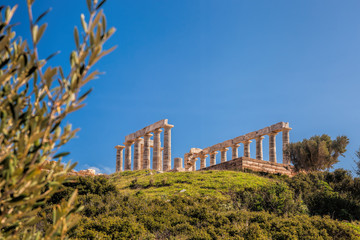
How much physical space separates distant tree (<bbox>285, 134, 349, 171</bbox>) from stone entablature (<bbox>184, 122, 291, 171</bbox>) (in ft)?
5.70

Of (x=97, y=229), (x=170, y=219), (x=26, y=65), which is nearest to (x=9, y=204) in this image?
(x=26, y=65)

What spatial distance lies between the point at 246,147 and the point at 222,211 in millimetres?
32386

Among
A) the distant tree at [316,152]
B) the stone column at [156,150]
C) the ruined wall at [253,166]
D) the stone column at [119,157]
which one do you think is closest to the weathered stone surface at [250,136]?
the distant tree at [316,152]

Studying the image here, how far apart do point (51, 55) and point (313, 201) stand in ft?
54.7

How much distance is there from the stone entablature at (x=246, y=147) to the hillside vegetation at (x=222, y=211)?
1981 cm

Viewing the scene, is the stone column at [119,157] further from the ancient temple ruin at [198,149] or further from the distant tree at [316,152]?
the distant tree at [316,152]

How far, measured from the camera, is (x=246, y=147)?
4550 cm

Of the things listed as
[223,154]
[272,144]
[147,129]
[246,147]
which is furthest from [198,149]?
[272,144]

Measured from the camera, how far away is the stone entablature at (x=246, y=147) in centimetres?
4106

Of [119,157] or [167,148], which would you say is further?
[119,157]

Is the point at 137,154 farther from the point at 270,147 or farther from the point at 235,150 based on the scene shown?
the point at 270,147

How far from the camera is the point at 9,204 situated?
251cm

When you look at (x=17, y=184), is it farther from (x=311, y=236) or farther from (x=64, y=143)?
(x=311, y=236)

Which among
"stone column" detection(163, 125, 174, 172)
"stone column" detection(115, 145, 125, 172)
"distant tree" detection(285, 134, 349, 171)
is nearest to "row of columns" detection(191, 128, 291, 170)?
"distant tree" detection(285, 134, 349, 171)
